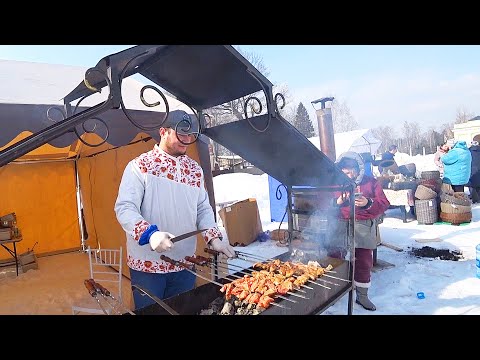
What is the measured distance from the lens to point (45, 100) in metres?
3.76

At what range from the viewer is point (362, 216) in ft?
12.7

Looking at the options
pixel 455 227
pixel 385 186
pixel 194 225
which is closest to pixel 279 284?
pixel 194 225

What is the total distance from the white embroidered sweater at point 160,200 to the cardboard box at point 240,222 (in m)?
4.10

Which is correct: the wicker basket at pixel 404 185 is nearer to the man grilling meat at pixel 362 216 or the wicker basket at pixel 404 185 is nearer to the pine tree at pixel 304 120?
the man grilling meat at pixel 362 216

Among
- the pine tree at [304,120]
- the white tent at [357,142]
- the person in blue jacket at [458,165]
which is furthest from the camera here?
the pine tree at [304,120]

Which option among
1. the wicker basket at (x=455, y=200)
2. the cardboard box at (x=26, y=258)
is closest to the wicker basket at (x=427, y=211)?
the wicker basket at (x=455, y=200)

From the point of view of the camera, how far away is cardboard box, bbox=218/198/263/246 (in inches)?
267

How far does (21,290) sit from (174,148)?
4.63 meters

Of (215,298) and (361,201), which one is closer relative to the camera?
(215,298)

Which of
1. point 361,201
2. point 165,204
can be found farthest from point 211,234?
point 361,201

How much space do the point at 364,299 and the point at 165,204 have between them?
8.97ft

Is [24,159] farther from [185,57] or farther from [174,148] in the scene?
[185,57]

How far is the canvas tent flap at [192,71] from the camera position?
145 cm

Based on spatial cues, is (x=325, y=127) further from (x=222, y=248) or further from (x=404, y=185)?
(x=222, y=248)
